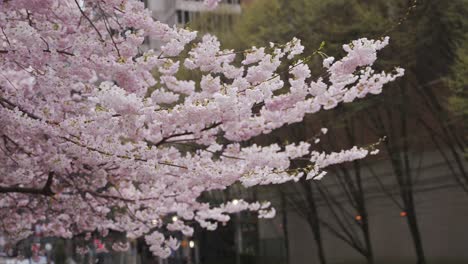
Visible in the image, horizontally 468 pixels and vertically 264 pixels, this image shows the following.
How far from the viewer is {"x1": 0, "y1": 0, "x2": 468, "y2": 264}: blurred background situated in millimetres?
14297

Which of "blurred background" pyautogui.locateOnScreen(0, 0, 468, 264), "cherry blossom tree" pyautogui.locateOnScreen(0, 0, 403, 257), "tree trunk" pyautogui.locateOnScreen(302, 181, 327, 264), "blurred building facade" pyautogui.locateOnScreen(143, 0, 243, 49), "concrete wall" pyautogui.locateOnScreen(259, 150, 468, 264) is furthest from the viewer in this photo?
"blurred building facade" pyautogui.locateOnScreen(143, 0, 243, 49)

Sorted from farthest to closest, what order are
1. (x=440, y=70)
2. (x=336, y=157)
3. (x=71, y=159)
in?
(x=440, y=70) < (x=336, y=157) < (x=71, y=159)

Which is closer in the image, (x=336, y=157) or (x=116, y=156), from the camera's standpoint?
(x=116, y=156)

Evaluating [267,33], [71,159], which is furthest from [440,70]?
[71,159]

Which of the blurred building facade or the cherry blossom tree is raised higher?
the blurred building facade

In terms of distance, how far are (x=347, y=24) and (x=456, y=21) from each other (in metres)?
2.82

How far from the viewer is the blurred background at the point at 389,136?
1430 centimetres

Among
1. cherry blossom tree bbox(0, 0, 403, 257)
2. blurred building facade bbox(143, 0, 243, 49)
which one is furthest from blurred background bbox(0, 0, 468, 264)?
cherry blossom tree bbox(0, 0, 403, 257)

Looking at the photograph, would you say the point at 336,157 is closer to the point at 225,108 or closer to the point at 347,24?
the point at 225,108

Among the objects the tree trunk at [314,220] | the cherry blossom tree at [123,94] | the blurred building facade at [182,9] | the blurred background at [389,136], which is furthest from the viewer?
the blurred building facade at [182,9]

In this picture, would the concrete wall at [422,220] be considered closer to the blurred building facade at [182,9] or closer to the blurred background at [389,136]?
the blurred background at [389,136]

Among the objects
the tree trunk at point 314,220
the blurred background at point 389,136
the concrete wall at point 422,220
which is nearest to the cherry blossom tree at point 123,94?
the blurred background at point 389,136

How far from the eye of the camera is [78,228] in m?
12.0

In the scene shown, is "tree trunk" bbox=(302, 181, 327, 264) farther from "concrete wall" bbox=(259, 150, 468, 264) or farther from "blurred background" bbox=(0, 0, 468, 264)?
"concrete wall" bbox=(259, 150, 468, 264)
